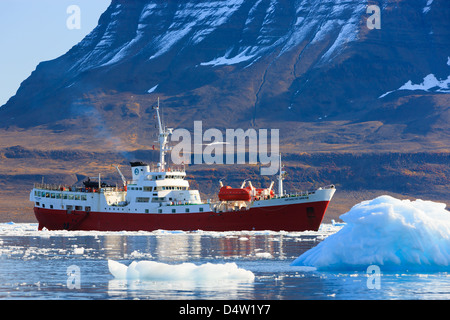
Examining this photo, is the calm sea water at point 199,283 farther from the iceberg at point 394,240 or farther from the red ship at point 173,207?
the red ship at point 173,207

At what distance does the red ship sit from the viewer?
84.1m

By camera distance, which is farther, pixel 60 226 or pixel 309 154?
pixel 309 154

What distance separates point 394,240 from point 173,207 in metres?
51.6

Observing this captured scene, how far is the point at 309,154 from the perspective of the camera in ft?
634

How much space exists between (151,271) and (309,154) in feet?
524

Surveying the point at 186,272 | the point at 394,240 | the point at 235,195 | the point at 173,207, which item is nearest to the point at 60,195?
the point at 173,207

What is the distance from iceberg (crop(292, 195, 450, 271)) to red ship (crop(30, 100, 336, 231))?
46.6 m

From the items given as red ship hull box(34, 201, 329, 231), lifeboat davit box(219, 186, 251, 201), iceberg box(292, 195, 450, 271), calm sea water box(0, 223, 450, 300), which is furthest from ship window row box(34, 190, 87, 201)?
iceberg box(292, 195, 450, 271)

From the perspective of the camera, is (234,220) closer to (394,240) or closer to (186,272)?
(394,240)

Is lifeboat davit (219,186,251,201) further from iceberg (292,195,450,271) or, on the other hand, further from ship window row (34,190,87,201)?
iceberg (292,195,450,271)
